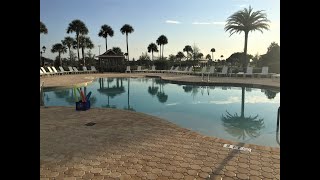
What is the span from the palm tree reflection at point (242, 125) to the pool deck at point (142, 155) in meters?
2.13

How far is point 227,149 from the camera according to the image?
4.45 meters

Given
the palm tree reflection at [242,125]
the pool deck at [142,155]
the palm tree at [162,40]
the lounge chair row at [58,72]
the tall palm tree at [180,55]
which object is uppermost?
the palm tree at [162,40]

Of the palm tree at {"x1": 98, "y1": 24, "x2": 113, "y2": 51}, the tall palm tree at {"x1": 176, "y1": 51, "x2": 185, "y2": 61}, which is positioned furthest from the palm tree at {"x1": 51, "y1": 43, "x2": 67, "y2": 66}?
the tall palm tree at {"x1": 176, "y1": 51, "x2": 185, "y2": 61}

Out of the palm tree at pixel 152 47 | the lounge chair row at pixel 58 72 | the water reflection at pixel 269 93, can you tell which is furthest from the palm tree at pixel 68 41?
the water reflection at pixel 269 93

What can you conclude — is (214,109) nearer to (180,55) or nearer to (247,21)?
(247,21)

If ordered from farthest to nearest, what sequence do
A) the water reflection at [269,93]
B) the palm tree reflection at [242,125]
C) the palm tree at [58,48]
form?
the palm tree at [58,48] → the water reflection at [269,93] → the palm tree reflection at [242,125]

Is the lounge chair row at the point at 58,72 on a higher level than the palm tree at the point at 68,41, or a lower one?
lower

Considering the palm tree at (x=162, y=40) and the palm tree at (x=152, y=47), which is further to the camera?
the palm tree at (x=152, y=47)

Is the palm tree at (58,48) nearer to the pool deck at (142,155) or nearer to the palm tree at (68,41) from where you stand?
the palm tree at (68,41)

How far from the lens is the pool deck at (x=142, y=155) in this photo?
351 cm

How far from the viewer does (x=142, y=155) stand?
4.18 metres
